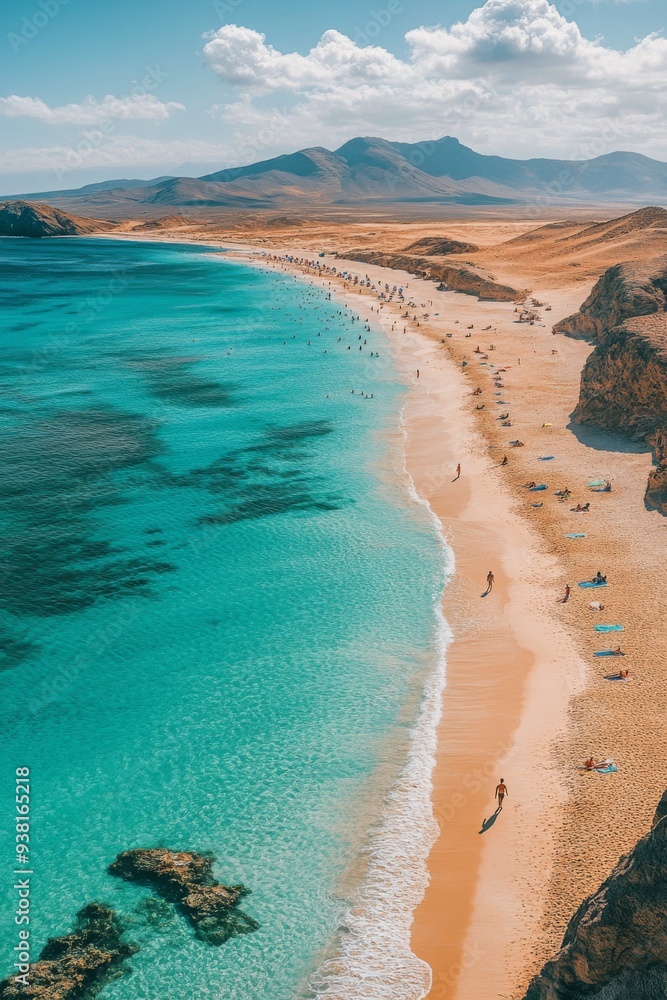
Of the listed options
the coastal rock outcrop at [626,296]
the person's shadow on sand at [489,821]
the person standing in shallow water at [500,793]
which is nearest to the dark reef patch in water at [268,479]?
the person standing in shallow water at [500,793]

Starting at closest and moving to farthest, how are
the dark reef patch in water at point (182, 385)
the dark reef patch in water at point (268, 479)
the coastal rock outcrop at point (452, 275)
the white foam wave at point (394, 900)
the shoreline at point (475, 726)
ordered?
the white foam wave at point (394, 900) < the shoreline at point (475, 726) < the dark reef patch in water at point (268, 479) < the dark reef patch in water at point (182, 385) < the coastal rock outcrop at point (452, 275)

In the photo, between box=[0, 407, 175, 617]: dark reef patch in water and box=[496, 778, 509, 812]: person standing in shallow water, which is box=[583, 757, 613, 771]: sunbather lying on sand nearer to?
box=[496, 778, 509, 812]: person standing in shallow water

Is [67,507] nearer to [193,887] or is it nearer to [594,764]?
[193,887]

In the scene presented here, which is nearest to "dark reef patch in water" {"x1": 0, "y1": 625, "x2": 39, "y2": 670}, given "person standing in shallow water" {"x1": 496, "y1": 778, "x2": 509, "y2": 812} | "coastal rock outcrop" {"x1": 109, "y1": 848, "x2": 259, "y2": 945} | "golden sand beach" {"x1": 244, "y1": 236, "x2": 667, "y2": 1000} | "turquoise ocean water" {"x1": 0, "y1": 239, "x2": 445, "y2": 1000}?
"turquoise ocean water" {"x1": 0, "y1": 239, "x2": 445, "y2": 1000}

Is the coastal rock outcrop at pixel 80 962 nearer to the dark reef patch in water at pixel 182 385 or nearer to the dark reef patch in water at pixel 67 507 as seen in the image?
the dark reef patch in water at pixel 67 507

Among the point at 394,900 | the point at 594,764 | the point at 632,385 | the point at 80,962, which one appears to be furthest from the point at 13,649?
the point at 632,385

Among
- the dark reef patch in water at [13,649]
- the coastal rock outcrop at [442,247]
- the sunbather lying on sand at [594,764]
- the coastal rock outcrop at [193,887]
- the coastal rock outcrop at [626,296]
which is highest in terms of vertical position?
the coastal rock outcrop at [442,247]

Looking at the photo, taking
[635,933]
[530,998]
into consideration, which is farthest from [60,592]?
[635,933]
